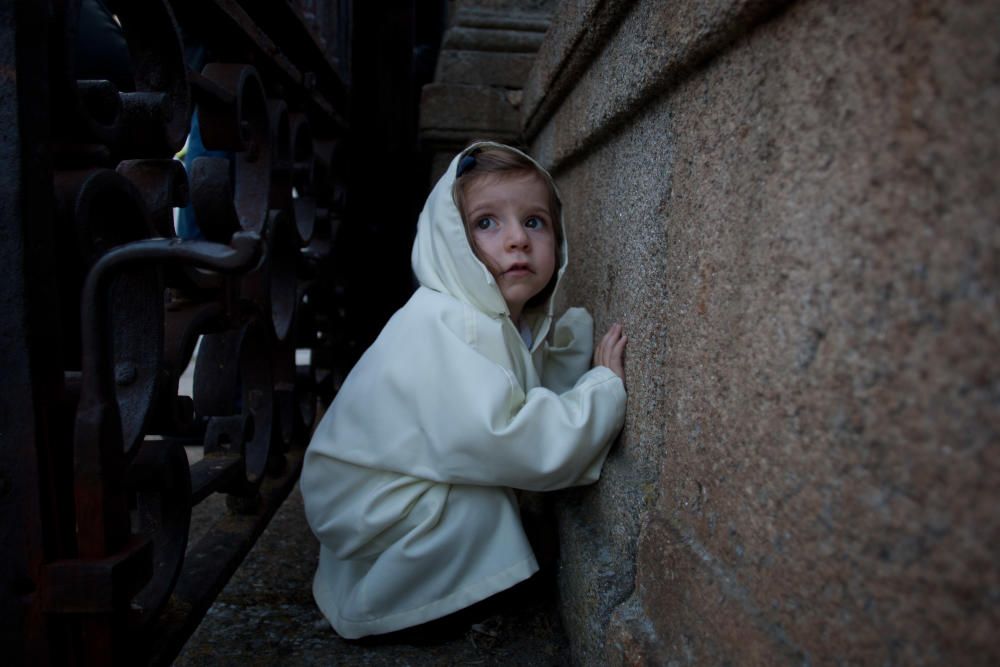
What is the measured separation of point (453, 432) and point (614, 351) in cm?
36

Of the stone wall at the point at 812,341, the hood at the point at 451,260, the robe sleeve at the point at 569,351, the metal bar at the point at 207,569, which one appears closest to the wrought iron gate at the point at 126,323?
the metal bar at the point at 207,569

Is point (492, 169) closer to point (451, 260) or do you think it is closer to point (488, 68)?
point (451, 260)

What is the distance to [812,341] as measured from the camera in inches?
24.6

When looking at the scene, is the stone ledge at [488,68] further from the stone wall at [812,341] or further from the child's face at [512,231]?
the stone wall at [812,341]

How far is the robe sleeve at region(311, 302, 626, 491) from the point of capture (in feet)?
4.05

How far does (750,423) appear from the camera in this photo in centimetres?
75

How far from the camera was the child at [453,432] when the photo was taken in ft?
4.10

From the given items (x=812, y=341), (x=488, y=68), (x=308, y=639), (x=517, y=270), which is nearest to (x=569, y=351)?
(x=517, y=270)

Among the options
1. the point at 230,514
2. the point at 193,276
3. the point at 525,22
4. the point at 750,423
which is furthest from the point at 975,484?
the point at 525,22

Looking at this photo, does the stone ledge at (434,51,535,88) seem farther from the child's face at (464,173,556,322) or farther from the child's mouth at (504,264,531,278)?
the child's mouth at (504,264,531,278)

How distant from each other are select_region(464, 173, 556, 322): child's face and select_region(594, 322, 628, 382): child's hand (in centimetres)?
27

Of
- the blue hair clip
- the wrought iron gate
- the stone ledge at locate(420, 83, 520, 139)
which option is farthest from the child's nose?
the stone ledge at locate(420, 83, 520, 139)

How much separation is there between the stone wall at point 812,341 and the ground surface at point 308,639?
0.25 m

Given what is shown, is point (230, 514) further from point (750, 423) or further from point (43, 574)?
point (750, 423)
